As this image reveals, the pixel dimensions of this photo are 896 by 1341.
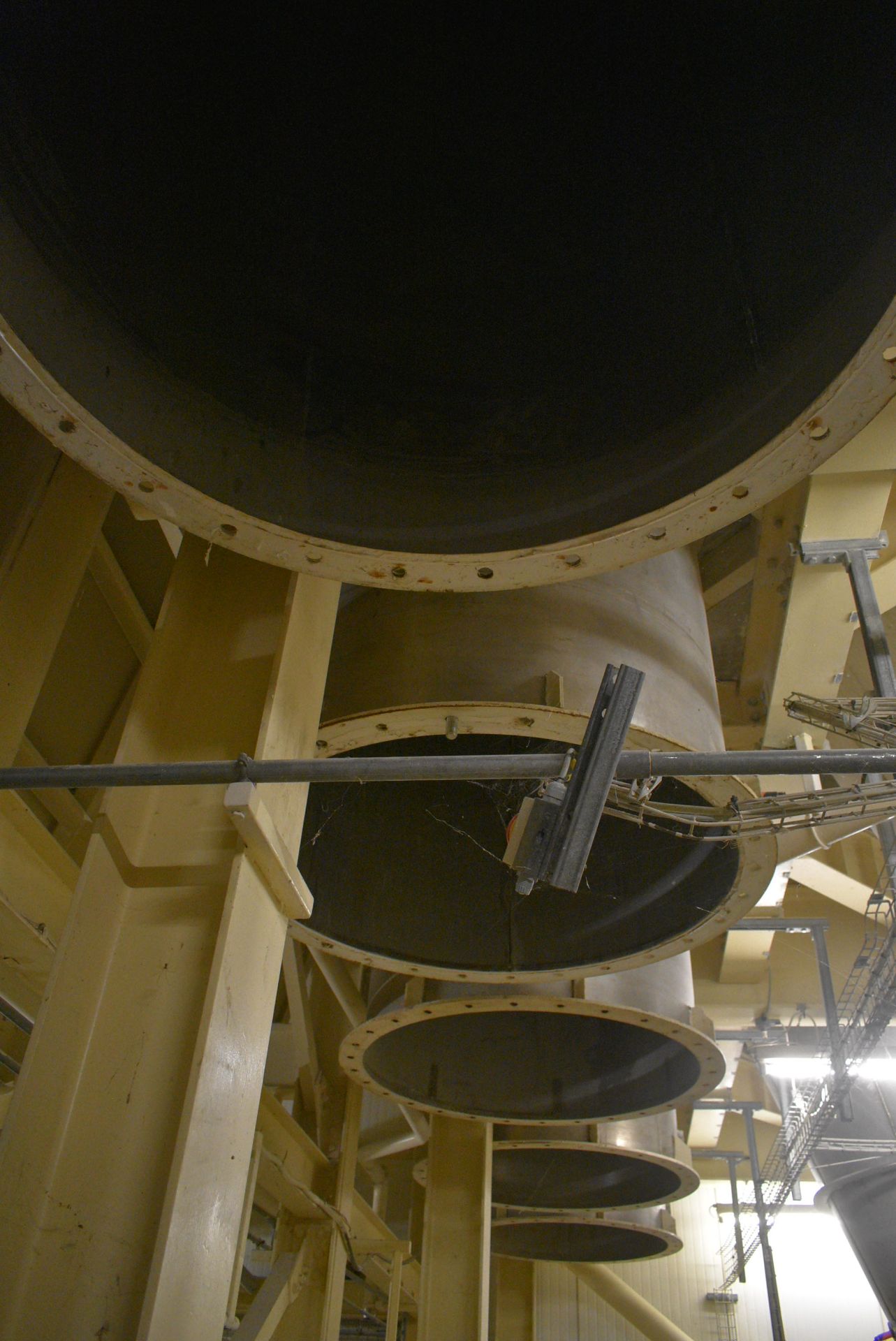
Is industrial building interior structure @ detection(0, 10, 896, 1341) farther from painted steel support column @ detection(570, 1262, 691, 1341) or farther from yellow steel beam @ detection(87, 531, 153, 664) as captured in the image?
painted steel support column @ detection(570, 1262, 691, 1341)

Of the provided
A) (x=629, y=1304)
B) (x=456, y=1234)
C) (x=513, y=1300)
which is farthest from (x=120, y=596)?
(x=513, y=1300)

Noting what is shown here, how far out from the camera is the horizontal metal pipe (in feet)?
5.80

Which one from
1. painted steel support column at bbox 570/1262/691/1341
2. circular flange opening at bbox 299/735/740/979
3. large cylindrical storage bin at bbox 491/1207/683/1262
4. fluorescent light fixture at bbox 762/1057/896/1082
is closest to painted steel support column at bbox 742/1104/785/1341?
painted steel support column at bbox 570/1262/691/1341

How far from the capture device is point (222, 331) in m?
2.07

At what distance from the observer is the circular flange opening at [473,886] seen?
3.26m

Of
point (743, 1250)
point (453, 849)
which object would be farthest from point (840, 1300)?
point (453, 849)

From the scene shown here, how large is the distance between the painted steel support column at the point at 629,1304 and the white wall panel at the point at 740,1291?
2.57 meters

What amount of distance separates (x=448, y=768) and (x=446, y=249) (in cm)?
117

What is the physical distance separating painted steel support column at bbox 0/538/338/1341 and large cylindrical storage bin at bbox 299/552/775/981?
42 centimetres

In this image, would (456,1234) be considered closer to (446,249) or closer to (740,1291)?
(446,249)

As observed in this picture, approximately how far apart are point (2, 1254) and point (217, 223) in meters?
2.00

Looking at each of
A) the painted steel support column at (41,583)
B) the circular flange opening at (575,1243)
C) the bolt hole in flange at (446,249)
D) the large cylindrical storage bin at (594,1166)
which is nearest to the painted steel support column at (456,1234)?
the large cylindrical storage bin at (594,1166)

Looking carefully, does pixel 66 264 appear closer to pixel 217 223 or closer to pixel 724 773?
pixel 217 223

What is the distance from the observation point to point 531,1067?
465 centimetres
